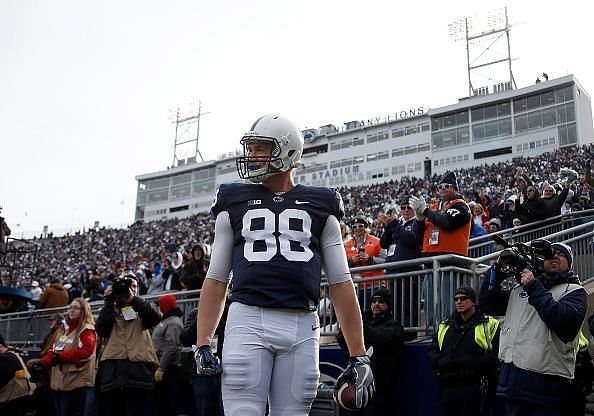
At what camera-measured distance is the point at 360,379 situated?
307cm

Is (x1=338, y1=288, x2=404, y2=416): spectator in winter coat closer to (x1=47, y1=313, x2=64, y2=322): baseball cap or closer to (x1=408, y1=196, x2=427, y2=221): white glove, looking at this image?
(x1=408, y1=196, x2=427, y2=221): white glove

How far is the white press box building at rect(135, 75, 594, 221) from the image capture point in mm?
51469

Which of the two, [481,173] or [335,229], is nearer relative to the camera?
[335,229]

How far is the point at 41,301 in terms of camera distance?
13492mm

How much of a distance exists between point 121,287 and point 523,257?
4385 mm

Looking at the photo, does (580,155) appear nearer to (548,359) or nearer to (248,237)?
(548,359)

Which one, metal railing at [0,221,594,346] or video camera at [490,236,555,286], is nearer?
video camera at [490,236,555,286]

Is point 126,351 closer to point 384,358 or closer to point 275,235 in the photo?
point 384,358

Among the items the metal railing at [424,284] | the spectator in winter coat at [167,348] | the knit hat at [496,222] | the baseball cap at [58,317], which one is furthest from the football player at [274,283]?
the knit hat at [496,222]

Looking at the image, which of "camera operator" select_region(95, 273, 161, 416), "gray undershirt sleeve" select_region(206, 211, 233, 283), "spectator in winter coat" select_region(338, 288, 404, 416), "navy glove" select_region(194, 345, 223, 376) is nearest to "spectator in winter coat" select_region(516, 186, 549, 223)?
"spectator in winter coat" select_region(338, 288, 404, 416)

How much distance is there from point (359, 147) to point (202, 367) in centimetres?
5779

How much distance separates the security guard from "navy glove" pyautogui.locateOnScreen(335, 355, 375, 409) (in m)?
2.87

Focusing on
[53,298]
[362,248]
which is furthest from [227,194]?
[53,298]

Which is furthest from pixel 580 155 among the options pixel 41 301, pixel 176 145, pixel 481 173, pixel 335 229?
pixel 176 145
